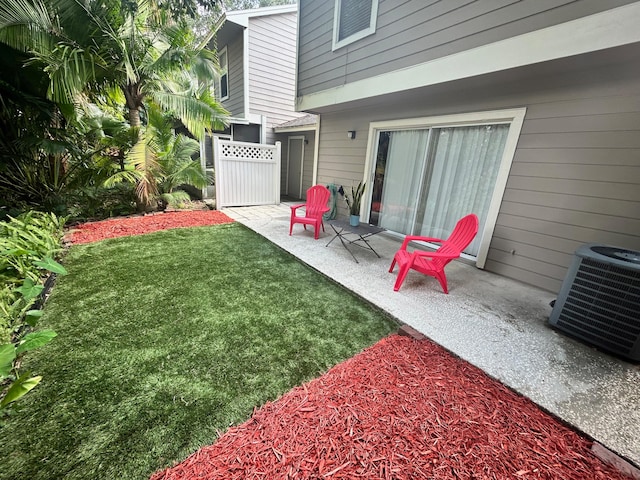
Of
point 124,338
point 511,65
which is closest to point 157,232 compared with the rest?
point 124,338

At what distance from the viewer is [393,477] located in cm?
124

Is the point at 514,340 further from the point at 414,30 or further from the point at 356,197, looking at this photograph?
the point at 414,30

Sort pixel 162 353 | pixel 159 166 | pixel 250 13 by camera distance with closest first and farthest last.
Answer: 1. pixel 162 353
2. pixel 159 166
3. pixel 250 13

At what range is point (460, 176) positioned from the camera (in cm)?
400

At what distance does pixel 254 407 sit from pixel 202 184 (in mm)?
6154

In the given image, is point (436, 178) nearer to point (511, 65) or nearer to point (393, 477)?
point (511, 65)

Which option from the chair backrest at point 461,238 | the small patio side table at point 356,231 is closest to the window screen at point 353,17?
the small patio side table at point 356,231

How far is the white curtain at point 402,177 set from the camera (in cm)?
456

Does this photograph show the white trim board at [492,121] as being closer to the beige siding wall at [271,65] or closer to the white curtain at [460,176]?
the white curtain at [460,176]

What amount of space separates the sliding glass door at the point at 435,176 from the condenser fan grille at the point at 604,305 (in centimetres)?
164

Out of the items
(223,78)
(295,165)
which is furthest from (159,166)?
(223,78)

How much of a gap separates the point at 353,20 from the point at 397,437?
6053 mm

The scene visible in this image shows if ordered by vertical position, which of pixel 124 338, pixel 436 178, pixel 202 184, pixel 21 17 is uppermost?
pixel 21 17

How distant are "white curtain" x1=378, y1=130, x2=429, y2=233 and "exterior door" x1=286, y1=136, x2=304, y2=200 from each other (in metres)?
4.63
